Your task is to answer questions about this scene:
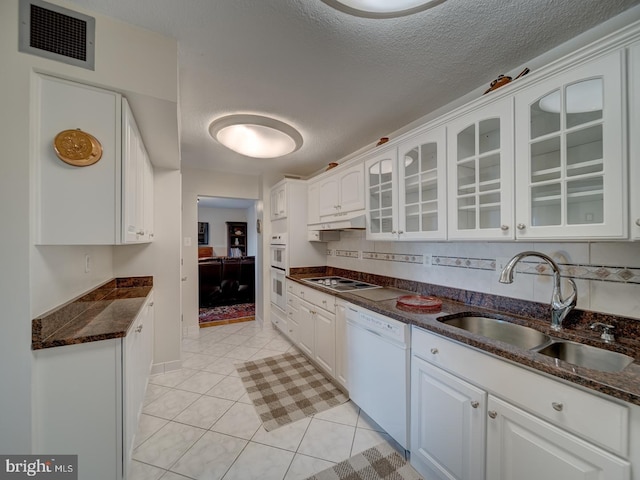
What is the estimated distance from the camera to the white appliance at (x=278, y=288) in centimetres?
331

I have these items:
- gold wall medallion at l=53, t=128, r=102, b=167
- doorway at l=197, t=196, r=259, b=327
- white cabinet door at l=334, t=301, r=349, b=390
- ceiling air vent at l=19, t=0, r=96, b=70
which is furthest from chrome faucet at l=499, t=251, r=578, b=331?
doorway at l=197, t=196, r=259, b=327

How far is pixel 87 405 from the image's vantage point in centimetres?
119

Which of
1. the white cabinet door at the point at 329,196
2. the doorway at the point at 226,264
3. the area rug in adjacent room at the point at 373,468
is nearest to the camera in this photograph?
the area rug in adjacent room at the point at 373,468

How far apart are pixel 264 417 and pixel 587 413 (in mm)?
1833

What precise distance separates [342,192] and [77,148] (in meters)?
1.99

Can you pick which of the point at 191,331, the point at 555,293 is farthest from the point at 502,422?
the point at 191,331

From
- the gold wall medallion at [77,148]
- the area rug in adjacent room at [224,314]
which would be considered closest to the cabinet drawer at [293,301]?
the area rug in adjacent room at [224,314]

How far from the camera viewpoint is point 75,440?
118 cm

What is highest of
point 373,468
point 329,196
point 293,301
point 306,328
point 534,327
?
point 329,196

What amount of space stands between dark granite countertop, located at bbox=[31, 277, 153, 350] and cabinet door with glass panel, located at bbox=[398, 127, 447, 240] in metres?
1.85

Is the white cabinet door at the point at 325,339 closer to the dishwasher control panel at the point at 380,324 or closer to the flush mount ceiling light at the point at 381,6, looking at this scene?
the dishwasher control panel at the point at 380,324

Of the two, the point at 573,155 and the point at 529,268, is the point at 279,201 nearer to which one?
the point at 529,268

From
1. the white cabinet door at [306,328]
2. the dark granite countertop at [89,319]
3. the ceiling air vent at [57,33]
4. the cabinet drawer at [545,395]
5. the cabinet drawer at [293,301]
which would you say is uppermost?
the ceiling air vent at [57,33]

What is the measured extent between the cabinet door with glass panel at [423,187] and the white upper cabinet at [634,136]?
754mm
